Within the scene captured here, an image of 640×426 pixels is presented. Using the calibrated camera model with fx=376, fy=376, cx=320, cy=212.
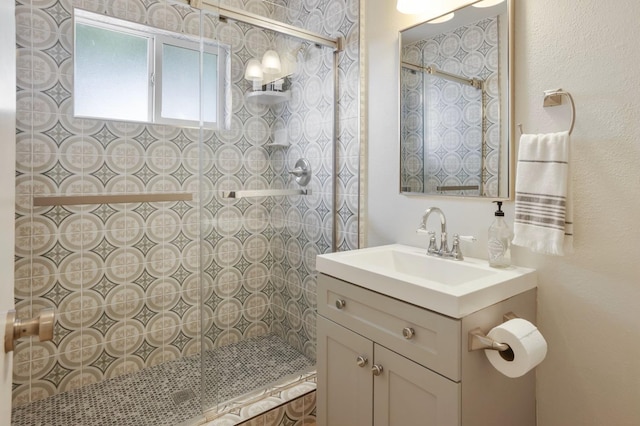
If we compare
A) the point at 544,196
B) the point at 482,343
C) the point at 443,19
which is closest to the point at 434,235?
the point at 544,196

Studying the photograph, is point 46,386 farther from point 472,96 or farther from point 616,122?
point 616,122

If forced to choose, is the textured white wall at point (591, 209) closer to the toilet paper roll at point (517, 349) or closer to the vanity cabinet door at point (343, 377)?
the toilet paper roll at point (517, 349)

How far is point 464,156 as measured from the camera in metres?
1.56

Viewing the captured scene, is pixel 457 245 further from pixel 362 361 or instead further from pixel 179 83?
pixel 179 83

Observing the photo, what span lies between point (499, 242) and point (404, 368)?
571mm

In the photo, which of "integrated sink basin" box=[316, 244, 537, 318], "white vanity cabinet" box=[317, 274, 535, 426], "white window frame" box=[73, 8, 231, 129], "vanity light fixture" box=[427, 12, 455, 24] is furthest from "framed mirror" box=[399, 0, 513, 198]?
"white window frame" box=[73, 8, 231, 129]

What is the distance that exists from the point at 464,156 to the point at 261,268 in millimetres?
1310

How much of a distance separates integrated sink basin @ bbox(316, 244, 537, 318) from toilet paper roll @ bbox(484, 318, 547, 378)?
0.09 m

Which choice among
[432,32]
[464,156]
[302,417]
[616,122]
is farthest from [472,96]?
[302,417]

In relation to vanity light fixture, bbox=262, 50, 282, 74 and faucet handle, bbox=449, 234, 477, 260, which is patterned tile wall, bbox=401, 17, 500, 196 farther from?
vanity light fixture, bbox=262, 50, 282, 74

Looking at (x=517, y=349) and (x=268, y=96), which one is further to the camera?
(x=268, y=96)

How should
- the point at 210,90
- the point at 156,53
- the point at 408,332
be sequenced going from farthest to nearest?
the point at 156,53, the point at 210,90, the point at 408,332

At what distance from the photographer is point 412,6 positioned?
166cm

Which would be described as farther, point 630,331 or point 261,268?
point 261,268
